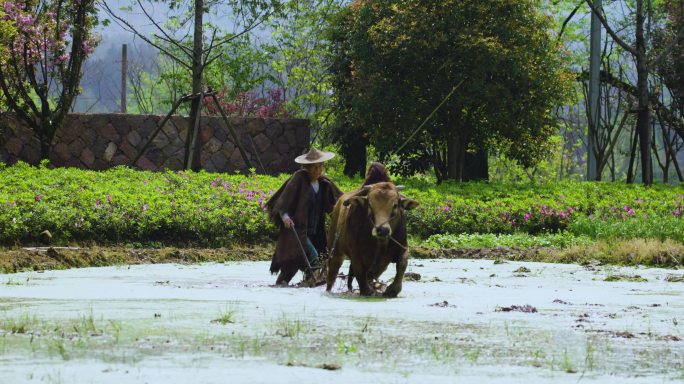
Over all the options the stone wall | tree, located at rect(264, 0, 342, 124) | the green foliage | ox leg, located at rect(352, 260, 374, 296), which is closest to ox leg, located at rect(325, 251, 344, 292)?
ox leg, located at rect(352, 260, 374, 296)

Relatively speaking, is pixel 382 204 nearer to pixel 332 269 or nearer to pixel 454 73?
pixel 332 269

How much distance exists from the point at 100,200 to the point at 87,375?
13.1 metres

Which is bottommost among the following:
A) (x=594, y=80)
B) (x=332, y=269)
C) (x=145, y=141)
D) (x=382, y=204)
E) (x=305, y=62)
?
(x=332, y=269)

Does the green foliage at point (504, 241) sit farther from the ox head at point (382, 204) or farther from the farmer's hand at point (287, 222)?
the ox head at point (382, 204)

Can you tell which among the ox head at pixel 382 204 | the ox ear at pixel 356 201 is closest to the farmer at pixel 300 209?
the ox ear at pixel 356 201

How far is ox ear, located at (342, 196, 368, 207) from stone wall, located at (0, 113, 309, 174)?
1689 centimetres

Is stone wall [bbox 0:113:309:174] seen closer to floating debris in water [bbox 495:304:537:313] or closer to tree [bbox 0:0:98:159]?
tree [bbox 0:0:98:159]

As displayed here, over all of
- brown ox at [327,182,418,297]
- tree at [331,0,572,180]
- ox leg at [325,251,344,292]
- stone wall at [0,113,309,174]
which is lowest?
ox leg at [325,251,344,292]

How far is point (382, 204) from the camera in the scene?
11891mm

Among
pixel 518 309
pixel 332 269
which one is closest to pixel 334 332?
pixel 518 309

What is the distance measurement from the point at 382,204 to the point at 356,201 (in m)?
0.47

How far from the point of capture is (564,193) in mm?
25812

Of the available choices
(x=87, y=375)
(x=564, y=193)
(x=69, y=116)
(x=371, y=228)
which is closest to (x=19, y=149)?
(x=69, y=116)

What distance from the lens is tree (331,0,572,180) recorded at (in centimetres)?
2825
